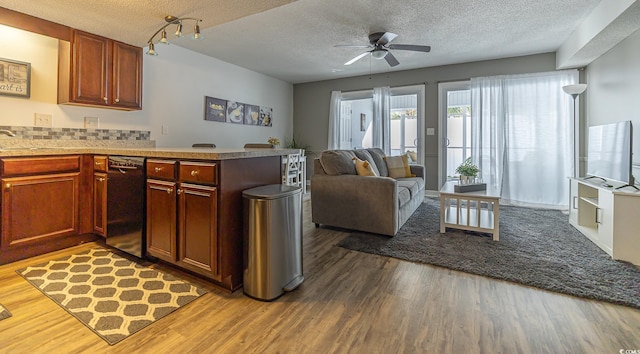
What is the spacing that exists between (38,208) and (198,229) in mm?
1638

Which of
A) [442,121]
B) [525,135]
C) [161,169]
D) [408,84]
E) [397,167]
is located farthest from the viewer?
[408,84]

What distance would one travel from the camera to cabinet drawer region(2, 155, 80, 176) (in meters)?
2.24

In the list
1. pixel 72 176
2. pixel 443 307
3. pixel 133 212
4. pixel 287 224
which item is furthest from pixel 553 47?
pixel 72 176

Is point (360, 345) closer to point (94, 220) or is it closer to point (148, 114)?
point (94, 220)

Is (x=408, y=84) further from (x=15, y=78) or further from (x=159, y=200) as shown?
(x=15, y=78)

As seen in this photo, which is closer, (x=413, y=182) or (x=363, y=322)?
(x=363, y=322)

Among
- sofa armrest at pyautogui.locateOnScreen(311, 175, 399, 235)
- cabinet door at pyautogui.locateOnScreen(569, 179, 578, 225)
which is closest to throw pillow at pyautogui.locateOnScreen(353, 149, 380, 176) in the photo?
sofa armrest at pyautogui.locateOnScreen(311, 175, 399, 235)

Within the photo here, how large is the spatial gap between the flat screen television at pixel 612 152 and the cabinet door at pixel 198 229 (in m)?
3.62

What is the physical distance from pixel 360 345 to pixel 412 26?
12.0 feet

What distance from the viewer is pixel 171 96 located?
418 centimetres

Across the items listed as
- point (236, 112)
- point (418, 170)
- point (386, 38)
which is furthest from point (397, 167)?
point (236, 112)

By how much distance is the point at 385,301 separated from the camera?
6.03ft

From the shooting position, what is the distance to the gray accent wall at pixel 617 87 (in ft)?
9.99

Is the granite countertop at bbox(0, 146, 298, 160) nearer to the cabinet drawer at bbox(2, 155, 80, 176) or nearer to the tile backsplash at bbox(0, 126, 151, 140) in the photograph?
the cabinet drawer at bbox(2, 155, 80, 176)
